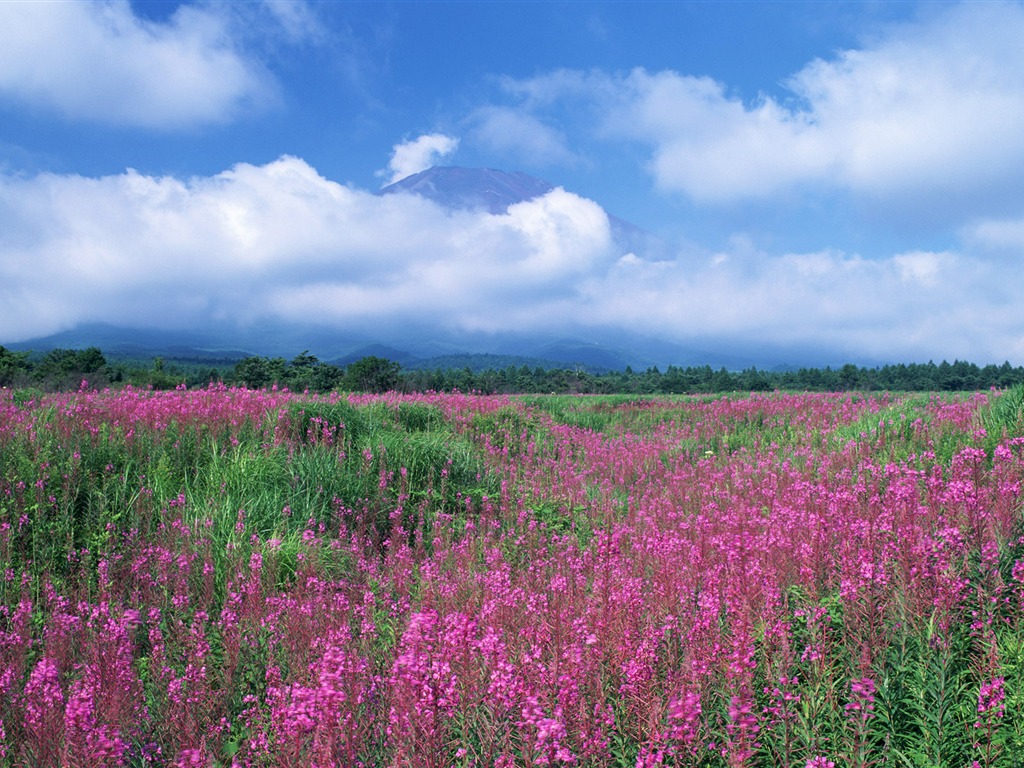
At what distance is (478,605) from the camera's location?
4141mm

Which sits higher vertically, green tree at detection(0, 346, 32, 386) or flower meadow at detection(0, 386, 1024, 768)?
green tree at detection(0, 346, 32, 386)

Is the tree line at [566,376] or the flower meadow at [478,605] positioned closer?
the flower meadow at [478,605]

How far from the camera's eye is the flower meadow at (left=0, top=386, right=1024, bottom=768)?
7.89ft

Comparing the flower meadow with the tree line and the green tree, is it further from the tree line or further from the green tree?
the green tree

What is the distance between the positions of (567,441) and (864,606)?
1127 centimetres

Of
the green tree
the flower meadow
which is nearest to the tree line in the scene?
the green tree

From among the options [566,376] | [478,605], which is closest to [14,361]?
[566,376]

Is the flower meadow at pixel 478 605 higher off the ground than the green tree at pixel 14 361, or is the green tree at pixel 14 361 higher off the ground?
the green tree at pixel 14 361

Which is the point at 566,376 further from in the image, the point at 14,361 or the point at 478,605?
the point at 478,605

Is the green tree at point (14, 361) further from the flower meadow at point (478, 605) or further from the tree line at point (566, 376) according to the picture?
the flower meadow at point (478, 605)

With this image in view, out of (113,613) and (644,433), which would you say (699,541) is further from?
(644,433)

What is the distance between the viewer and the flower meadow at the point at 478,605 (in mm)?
2406

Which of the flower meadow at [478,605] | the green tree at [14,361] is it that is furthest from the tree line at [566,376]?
the flower meadow at [478,605]

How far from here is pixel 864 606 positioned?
304 centimetres
